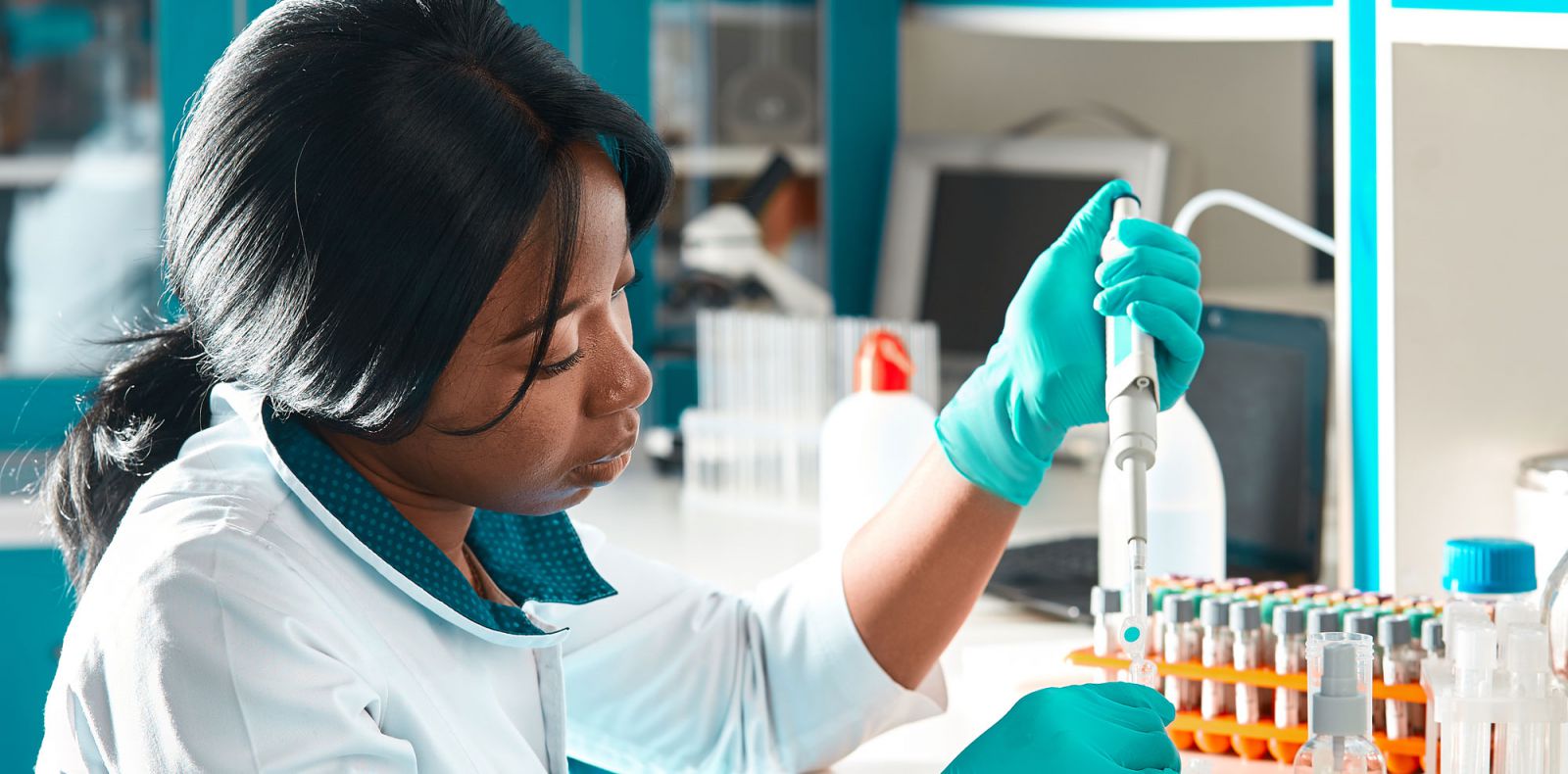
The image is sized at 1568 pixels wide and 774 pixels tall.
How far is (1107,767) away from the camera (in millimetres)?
998

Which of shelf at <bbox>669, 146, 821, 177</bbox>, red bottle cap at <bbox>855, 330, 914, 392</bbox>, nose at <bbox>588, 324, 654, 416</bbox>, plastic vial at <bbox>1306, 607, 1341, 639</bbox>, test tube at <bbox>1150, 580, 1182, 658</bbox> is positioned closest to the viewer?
nose at <bbox>588, 324, 654, 416</bbox>

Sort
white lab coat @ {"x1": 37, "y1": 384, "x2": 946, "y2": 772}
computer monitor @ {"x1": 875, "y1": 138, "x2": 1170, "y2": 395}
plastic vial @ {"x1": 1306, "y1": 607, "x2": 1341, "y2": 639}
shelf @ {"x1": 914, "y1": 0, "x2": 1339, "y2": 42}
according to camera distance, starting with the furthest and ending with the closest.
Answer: computer monitor @ {"x1": 875, "y1": 138, "x2": 1170, "y2": 395}, shelf @ {"x1": 914, "y1": 0, "x2": 1339, "y2": 42}, plastic vial @ {"x1": 1306, "y1": 607, "x2": 1341, "y2": 639}, white lab coat @ {"x1": 37, "y1": 384, "x2": 946, "y2": 772}

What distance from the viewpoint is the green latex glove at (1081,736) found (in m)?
1.01

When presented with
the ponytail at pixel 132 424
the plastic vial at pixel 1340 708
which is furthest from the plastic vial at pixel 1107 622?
the ponytail at pixel 132 424

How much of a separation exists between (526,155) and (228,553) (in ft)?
0.93

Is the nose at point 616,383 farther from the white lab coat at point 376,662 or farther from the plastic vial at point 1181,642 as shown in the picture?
the plastic vial at point 1181,642

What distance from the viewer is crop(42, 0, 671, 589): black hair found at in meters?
0.92

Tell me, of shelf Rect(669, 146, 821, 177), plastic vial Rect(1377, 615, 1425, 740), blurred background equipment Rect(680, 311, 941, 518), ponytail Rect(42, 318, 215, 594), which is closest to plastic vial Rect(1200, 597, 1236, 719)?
plastic vial Rect(1377, 615, 1425, 740)

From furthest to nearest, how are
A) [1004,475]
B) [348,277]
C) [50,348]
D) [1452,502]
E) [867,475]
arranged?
1. [50,348]
2. [867,475]
3. [1452,502]
4. [1004,475]
5. [348,277]

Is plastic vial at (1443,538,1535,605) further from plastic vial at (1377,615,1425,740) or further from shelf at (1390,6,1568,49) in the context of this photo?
shelf at (1390,6,1568,49)

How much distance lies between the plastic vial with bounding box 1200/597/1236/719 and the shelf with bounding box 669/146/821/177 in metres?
1.62

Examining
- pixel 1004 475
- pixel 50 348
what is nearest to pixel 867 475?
pixel 1004 475

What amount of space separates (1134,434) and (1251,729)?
26 centimetres

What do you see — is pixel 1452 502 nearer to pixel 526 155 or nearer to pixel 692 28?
pixel 526 155
